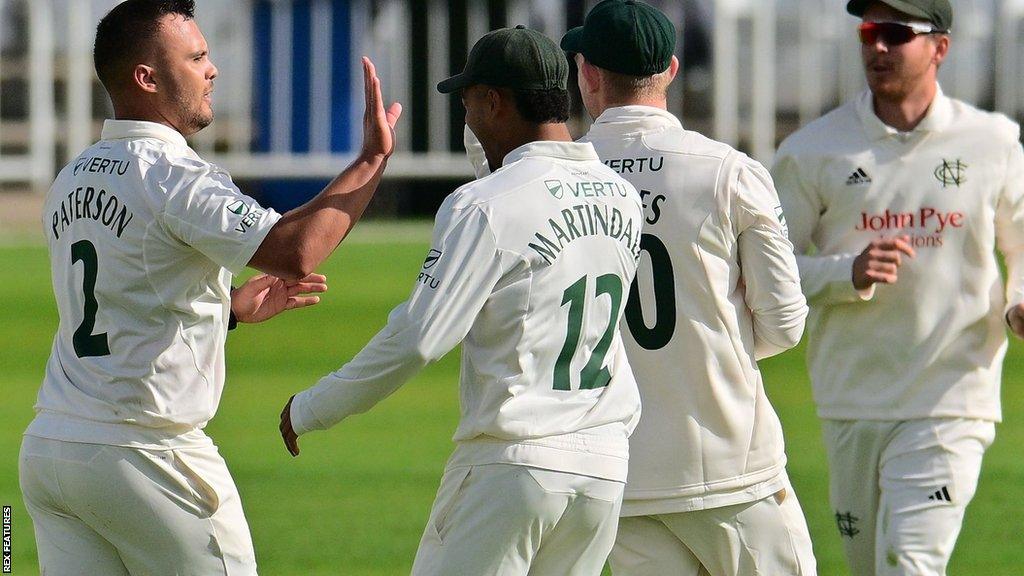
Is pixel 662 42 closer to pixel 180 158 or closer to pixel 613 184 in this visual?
pixel 613 184

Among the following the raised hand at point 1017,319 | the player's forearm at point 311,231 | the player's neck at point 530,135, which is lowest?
the raised hand at point 1017,319

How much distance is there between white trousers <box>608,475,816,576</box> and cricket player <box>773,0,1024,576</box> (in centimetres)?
96

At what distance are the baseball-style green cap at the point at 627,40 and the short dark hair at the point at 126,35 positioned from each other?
1157mm

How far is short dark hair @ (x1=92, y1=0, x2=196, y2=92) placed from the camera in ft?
15.0

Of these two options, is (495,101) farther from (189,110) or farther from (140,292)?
(140,292)

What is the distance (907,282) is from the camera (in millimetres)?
5922

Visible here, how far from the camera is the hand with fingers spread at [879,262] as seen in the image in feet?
18.4

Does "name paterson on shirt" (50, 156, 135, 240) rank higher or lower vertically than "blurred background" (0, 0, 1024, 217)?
higher

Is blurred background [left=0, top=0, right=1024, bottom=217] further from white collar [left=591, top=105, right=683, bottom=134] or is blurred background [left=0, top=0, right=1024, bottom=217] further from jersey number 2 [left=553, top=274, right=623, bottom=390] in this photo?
jersey number 2 [left=553, top=274, right=623, bottom=390]

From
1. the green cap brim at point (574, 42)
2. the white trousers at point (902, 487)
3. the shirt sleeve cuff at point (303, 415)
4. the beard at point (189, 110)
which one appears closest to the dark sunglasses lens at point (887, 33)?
the white trousers at point (902, 487)

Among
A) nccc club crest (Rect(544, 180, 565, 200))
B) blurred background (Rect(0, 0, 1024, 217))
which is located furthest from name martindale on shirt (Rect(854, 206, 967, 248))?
blurred background (Rect(0, 0, 1024, 217))

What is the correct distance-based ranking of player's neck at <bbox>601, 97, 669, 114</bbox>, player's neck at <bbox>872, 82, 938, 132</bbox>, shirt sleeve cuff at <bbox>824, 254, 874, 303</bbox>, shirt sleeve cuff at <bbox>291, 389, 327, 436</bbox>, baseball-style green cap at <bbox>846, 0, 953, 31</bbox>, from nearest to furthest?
A: shirt sleeve cuff at <bbox>291, 389, 327, 436</bbox> < player's neck at <bbox>601, 97, 669, 114</bbox> < shirt sleeve cuff at <bbox>824, 254, 874, 303</bbox> < baseball-style green cap at <bbox>846, 0, 953, 31</bbox> < player's neck at <bbox>872, 82, 938, 132</bbox>

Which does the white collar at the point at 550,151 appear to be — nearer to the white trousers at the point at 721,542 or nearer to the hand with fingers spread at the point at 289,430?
the hand with fingers spread at the point at 289,430

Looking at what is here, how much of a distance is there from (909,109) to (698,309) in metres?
1.70
